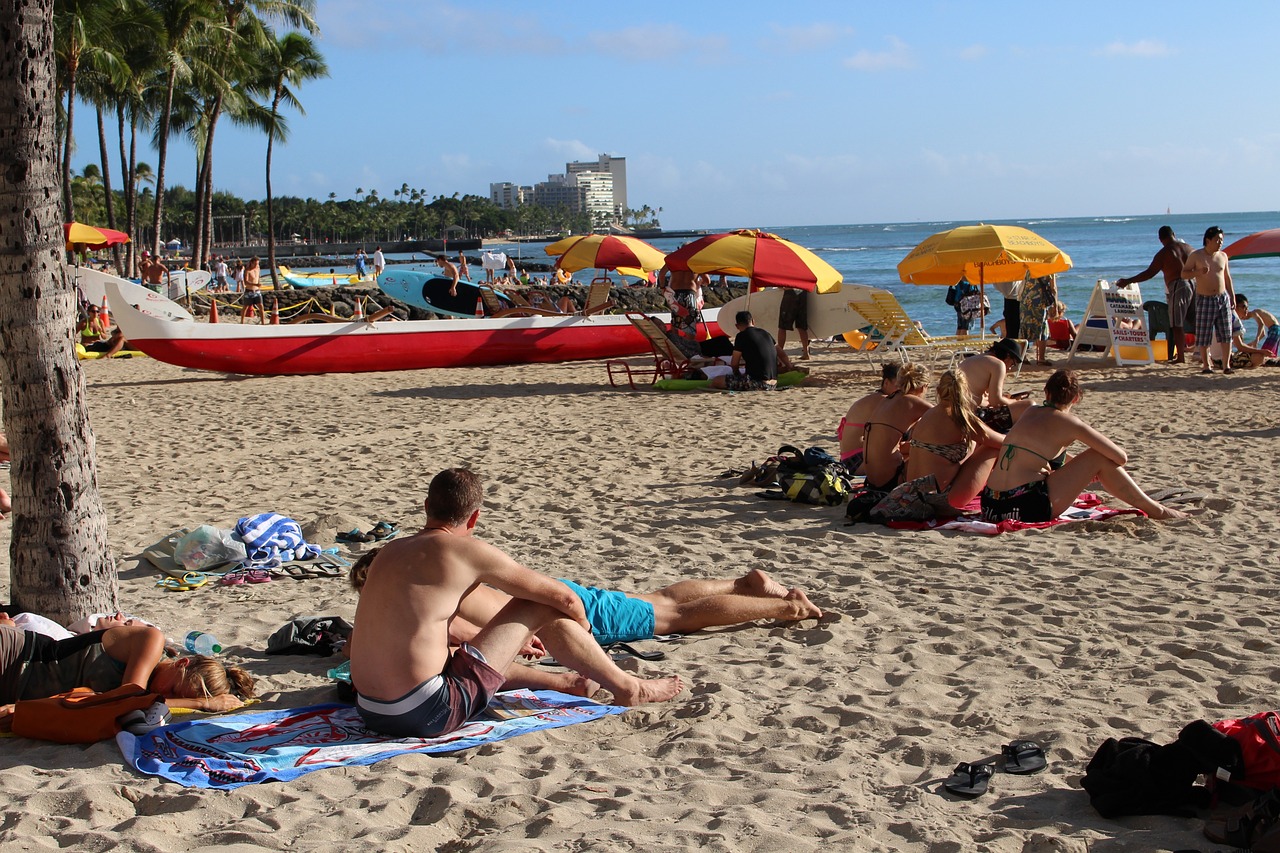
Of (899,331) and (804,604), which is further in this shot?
(899,331)

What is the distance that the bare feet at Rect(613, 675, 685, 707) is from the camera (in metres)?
3.91

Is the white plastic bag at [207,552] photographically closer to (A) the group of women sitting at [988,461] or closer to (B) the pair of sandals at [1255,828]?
(A) the group of women sitting at [988,461]

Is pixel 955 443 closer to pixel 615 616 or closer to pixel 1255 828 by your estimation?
pixel 615 616

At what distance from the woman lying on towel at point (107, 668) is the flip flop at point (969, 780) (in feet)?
8.05

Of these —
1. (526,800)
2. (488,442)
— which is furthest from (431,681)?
(488,442)

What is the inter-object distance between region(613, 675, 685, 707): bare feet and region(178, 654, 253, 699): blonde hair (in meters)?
1.37

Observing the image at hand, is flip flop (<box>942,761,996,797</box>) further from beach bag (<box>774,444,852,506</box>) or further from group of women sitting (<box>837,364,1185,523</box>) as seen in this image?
beach bag (<box>774,444,852,506</box>)

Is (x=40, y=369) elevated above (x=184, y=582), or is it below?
above

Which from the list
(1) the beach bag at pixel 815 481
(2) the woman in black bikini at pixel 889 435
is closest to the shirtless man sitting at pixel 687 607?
(1) the beach bag at pixel 815 481

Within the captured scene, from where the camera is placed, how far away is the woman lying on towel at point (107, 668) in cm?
391

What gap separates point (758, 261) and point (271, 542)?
8.31m

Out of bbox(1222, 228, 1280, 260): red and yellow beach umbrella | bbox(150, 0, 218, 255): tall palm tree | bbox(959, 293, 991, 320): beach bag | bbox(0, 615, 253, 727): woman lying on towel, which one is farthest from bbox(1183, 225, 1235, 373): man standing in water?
bbox(150, 0, 218, 255): tall palm tree

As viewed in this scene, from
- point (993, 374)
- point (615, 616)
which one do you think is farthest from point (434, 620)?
point (993, 374)

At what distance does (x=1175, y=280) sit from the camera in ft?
43.7
